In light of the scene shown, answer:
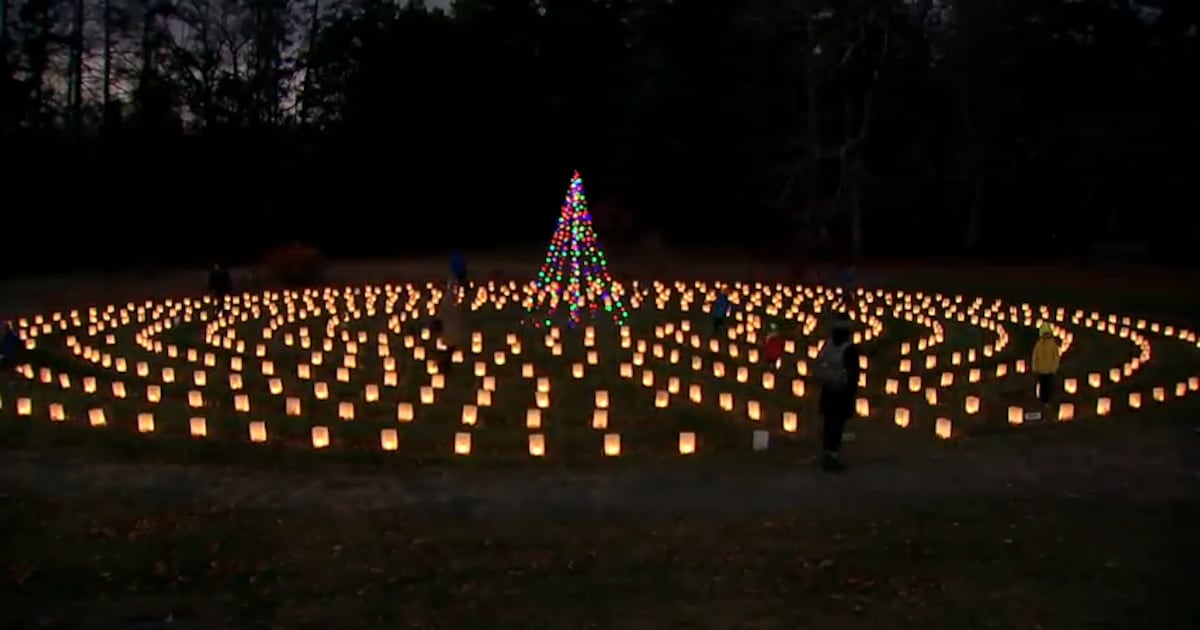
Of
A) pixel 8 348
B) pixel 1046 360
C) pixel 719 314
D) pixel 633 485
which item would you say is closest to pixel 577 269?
pixel 719 314

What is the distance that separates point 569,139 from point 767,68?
27.4 ft

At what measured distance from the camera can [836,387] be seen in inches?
368

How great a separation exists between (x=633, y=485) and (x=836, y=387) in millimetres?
1874

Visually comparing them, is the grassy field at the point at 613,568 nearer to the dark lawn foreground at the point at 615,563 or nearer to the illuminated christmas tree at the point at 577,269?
the dark lawn foreground at the point at 615,563

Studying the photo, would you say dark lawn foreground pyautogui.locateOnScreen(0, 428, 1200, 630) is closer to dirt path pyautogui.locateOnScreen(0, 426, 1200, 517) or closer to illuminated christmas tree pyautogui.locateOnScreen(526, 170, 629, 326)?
dirt path pyautogui.locateOnScreen(0, 426, 1200, 517)

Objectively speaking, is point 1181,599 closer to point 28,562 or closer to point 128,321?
point 28,562

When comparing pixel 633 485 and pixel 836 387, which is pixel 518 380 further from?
pixel 836 387

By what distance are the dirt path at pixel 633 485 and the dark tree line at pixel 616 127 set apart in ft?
75.5

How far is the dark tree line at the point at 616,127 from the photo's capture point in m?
32.3

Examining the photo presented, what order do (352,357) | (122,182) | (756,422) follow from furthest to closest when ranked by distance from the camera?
(122,182), (352,357), (756,422)

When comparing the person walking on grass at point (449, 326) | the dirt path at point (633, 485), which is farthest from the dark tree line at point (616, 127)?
the dirt path at point (633, 485)

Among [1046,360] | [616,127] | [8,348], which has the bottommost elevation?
[8,348]

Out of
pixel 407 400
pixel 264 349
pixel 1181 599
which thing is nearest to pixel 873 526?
pixel 1181 599

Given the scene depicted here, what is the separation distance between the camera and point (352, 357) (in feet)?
54.8
